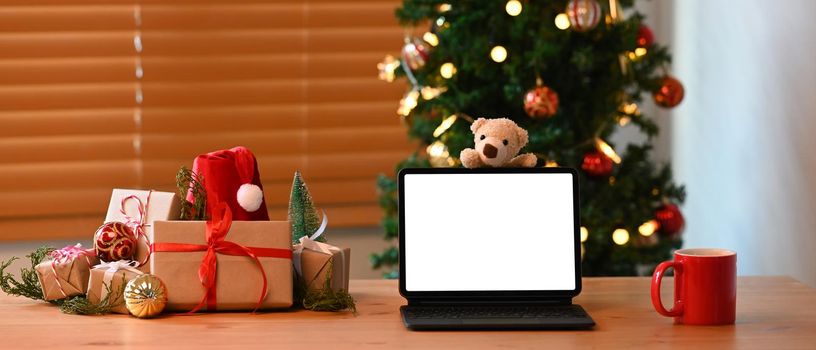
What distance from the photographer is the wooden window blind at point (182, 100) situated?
9.47 ft

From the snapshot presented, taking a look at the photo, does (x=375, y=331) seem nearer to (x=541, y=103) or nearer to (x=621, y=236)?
(x=541, y=103)

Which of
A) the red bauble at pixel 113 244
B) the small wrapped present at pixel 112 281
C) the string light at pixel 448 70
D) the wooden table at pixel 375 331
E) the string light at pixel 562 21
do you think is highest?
the string light at pixel 562 21

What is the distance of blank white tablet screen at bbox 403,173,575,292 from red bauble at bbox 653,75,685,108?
1188 millimetres

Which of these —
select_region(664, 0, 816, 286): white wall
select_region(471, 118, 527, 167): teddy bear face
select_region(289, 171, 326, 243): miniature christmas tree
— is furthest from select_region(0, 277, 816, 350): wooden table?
select_region(664, 0, 816, 286): white wall

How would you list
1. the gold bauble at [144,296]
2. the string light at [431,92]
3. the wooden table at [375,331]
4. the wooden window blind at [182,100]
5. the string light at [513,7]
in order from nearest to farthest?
the wooden table at [375,331]
the gold bauble at [144,296]
the string light at [513,7]
the string light at [431,92]
the wooden window blind at [182,100]

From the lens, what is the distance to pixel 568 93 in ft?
8.04

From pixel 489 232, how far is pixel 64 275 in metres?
0.58

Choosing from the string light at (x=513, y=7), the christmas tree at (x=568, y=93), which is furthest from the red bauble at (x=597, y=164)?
the string light at (x=513, y=7)

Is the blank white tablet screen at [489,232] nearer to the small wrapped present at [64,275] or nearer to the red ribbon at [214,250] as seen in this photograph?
the red ribbon at [214,250]

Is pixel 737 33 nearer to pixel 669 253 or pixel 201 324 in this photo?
pixel 669 253

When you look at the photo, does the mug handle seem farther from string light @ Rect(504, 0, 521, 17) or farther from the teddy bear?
string light @ Rect(504, 0, 521, 17)

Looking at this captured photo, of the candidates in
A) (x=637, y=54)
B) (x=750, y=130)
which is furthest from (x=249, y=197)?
(x=750, y=130)

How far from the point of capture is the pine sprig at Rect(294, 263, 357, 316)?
1349mm

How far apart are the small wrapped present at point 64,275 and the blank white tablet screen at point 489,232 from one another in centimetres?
45
